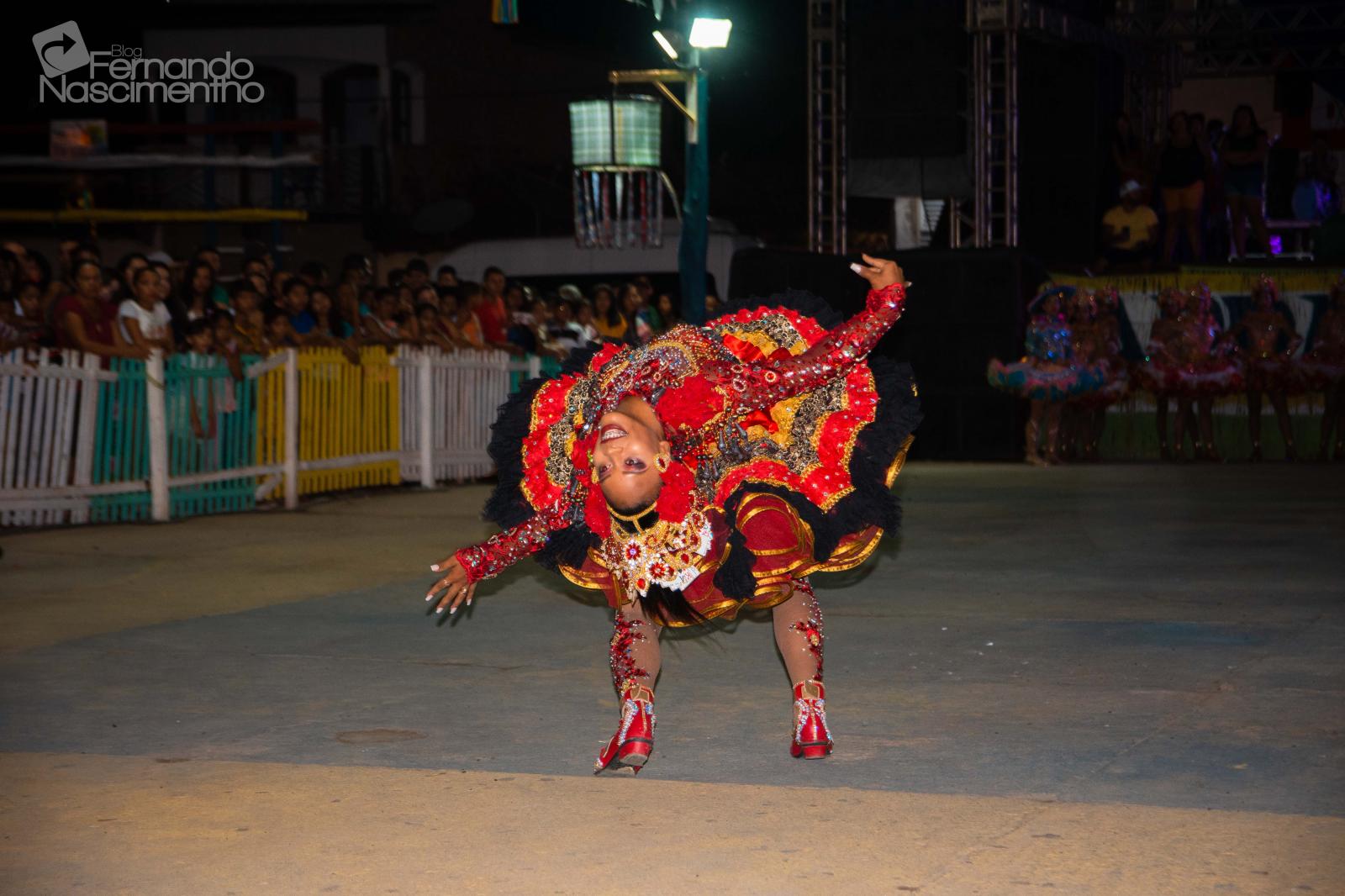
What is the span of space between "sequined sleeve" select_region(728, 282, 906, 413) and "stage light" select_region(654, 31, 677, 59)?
9.41m

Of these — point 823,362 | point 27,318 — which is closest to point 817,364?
point 823,362

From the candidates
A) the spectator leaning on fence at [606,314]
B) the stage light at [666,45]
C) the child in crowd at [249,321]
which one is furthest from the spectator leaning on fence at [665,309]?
the child in crowd at [249,321]

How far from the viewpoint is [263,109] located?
29.9 metres

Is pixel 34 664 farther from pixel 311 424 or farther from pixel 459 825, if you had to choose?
pixel 311 424

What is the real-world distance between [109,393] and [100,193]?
17496 millimetres

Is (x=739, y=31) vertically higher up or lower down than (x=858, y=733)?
higher up

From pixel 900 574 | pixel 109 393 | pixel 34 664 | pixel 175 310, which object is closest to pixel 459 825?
pixel 34 664

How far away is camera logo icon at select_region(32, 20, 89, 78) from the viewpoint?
23.4m

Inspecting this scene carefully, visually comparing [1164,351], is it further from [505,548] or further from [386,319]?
[505,548]

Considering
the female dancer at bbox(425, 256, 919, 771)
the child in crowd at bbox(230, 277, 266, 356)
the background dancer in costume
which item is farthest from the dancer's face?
the background dancer in costume

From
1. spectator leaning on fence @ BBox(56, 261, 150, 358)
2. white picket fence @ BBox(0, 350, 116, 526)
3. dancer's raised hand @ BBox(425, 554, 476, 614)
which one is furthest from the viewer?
spectator leaning on fence @ BBox(56, 261, 150, 358)

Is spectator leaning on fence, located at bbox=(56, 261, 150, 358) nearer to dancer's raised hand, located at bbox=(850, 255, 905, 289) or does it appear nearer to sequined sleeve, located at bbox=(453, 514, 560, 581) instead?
sequined sleeve, located at bbox=(453, 514, 560, 581)

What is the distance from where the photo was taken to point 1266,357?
698 inches

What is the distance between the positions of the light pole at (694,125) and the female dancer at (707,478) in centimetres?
889
